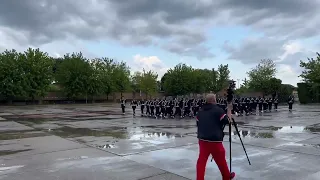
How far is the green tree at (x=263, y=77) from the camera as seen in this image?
48.0 m

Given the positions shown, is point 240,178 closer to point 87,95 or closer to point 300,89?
point 300,89

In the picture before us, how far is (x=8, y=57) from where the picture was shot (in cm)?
5025

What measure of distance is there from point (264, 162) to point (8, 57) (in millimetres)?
52089

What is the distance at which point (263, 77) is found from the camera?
176 feet

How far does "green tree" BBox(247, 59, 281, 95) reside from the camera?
48022 mm

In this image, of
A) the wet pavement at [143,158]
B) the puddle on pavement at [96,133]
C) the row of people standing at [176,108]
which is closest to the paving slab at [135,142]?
the wet pavement at [143,158]

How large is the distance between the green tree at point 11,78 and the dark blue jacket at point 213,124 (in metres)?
48.9

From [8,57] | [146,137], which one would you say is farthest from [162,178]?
[8,57]

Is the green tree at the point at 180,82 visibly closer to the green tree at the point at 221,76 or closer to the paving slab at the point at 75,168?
the green tree at the point at 221,76

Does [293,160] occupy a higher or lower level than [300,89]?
lower

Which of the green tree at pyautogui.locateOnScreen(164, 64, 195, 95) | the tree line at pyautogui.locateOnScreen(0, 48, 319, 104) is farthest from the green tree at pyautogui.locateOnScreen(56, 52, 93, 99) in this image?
the green tree at pyautogui.locateOnScreen(164, 64, 195, 95)

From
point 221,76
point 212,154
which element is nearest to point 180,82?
point 221,76

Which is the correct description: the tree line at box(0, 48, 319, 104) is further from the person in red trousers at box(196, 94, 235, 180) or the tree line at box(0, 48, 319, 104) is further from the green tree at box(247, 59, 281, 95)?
the person in red trousers at box(196, 94, 235, 180)

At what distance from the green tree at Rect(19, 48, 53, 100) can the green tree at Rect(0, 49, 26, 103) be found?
30.2 inches
